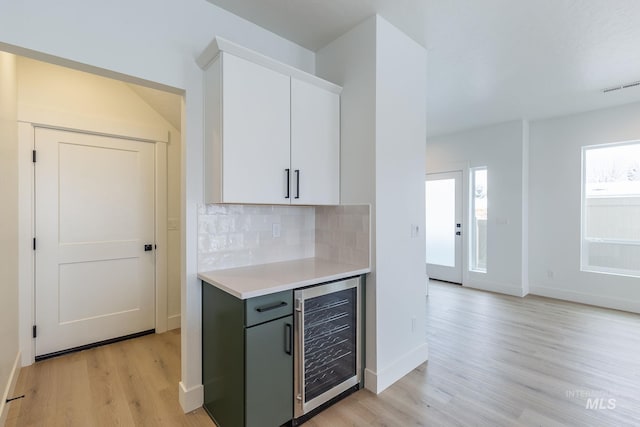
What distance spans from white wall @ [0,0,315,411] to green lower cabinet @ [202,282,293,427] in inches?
9.5

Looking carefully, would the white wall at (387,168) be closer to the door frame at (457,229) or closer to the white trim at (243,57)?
the white trim at (243,57)

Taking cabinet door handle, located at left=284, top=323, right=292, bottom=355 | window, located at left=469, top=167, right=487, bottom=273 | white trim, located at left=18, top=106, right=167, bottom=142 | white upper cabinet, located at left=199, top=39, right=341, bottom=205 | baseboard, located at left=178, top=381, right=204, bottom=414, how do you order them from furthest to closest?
window, located at left=469, top=167, right=487, bottom=273 < white trim, located at left=18, top=106, right=167, bottom=142 < baseboard, located at left=178, top=381, right=204, bottom=414 < white upper cabinet, located at left=199, top=39, right=341, bottom=205 < cabinet door handle, located at left=284, top=323, right=292, bottom=355

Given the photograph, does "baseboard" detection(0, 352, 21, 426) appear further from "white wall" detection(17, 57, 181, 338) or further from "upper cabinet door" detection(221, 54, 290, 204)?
"upper cabinet door" detection(221, 54, 290, 204)

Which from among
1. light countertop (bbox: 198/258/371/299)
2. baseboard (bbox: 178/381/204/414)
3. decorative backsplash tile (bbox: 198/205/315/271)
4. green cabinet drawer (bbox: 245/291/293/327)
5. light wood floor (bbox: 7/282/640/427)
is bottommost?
light wood floor (bbox: 7/282/640/427)

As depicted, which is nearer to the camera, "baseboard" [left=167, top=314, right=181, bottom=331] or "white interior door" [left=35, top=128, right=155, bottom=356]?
"white interior door" [left=35, top=128, right=155, bottom=356]

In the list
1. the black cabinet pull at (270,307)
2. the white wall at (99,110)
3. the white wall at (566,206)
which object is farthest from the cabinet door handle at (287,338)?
the white wall at (566,206)

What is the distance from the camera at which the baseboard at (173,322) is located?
10.9 feet

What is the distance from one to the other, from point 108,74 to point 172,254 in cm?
207

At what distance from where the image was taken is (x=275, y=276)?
77.0 inches

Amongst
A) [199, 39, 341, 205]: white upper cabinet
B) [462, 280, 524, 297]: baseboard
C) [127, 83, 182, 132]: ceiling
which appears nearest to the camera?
[199, 39, 341, 205]: white upper cabinet

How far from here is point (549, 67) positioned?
9.75 feet

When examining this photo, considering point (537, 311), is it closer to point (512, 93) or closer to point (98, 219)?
point (512, 93)

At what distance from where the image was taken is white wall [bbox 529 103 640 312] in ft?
13.2

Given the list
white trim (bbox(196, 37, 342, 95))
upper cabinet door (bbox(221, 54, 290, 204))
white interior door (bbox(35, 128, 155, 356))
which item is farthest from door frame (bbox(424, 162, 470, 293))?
white interior door (bbox(35, 128, 155, 356))
